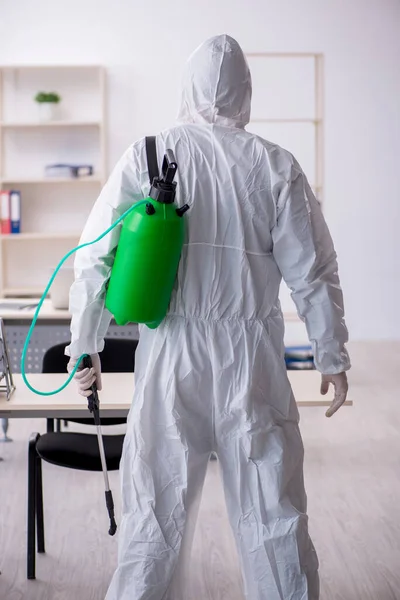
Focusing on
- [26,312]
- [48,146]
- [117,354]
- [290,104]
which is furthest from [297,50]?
[117,354]

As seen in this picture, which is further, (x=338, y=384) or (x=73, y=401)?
(x=73, y=401)

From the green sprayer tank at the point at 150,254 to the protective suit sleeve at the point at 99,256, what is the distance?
6 cm

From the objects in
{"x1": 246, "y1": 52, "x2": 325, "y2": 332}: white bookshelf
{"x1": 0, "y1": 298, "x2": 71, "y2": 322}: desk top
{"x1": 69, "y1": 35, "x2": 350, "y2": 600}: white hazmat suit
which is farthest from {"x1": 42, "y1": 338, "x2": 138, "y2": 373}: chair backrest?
{"x1": 246, "y1": 52, "x2": 325, "y2": 332}: white bookshelf

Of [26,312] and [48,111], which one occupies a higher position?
[48,111]

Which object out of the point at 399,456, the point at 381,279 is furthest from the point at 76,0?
the point at 399,456

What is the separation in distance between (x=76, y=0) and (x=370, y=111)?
2.55m

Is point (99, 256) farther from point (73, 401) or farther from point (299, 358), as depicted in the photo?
point (299, 358)

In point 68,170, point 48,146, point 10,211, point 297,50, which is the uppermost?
point 297,50

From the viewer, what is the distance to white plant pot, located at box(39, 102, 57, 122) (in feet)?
20.3

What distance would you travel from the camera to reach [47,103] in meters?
6.16

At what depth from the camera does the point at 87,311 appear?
6.06 feet

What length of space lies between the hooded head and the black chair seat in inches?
45.2

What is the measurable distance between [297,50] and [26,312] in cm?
371

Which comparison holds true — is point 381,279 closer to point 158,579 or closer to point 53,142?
point 53,142
